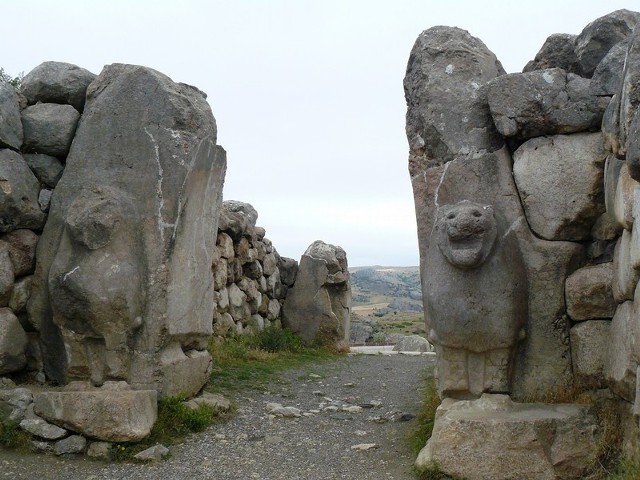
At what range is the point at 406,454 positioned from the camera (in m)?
4.87

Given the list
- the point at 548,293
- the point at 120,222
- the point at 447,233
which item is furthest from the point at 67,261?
the point at 548,293

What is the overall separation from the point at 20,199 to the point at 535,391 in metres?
3.72

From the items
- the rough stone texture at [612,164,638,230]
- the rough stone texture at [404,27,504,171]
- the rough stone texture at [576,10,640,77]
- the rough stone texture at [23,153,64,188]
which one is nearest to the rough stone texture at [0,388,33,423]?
the rough stone texture at [23,153,64,188]

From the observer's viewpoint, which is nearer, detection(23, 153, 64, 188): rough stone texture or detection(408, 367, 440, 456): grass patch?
detection(408, 367, 440, 456): grass patch

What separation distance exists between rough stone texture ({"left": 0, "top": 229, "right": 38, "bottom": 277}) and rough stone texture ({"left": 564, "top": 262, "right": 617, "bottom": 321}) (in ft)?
12.1

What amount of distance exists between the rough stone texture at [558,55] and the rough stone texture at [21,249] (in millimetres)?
3745

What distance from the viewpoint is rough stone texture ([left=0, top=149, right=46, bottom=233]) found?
5.34 m

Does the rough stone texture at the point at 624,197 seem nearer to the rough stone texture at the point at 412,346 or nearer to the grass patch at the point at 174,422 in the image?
the grass patch at the point at 174,422

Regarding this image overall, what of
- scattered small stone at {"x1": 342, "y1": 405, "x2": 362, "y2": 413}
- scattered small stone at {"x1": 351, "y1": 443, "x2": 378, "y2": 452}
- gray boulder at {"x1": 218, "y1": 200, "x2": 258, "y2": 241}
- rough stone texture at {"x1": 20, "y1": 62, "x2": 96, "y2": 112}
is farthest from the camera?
gray boulder at {"x1": 218, "y1": 200, "x2": 258, "y2": 241}

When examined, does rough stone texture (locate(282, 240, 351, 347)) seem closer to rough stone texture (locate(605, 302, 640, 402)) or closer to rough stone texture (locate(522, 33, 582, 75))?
rough stone texture (locate(522, 33, 582, 75))

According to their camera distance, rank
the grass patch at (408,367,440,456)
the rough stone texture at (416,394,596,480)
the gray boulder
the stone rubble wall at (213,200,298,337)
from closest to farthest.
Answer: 1. the rough stone texture at (416,394,596,480)
2. the grass patch at (408,367,440,456)
3. the stone rubble wall at (213,200,298,337)
4. the gray boulder

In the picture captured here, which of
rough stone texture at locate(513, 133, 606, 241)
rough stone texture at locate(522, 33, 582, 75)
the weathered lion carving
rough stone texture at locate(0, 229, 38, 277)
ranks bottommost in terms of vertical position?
the weathered lion carving

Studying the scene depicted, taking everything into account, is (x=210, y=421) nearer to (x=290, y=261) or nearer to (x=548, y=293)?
(x=548, y=293)

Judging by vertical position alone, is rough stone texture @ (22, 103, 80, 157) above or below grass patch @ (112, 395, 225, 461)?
above
